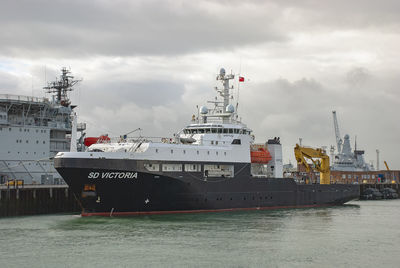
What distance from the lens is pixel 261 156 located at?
1625 inches

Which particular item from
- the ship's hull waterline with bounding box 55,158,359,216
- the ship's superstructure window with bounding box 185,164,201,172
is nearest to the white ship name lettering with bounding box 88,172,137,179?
the ship's hull waterline with bounding box 55,158,359,216

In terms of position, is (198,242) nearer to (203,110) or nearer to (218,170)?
(218,170)

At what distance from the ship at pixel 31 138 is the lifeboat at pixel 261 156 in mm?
17176

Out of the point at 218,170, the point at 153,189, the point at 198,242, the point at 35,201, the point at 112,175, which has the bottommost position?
the point at 198,242

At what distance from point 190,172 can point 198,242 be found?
10769 mm

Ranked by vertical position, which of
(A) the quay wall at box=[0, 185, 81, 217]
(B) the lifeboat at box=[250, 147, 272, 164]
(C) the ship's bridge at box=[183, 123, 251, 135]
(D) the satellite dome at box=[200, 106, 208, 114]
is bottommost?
(A) the quay wall at box=[0, 185, 81, 217]

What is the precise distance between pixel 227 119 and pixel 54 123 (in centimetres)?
1845

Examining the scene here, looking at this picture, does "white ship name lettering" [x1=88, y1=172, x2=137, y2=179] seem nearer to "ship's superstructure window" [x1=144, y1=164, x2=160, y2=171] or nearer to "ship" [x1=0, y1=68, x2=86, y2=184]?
"ship's superstructure window" [x1=144, y1=164, x2=160, y2=171]

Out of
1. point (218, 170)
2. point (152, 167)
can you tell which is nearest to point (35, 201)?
point (152, 167)

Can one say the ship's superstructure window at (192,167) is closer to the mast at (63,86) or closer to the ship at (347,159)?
the mast at (63,86)

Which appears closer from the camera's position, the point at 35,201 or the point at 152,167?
the point at 152,167

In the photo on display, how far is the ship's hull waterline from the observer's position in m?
31.6

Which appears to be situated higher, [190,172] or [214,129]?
[214,129]

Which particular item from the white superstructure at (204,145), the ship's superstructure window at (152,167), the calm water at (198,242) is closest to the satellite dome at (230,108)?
the white superstructure at (204,145)
